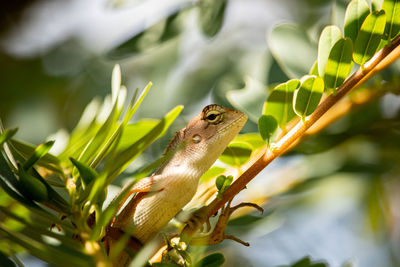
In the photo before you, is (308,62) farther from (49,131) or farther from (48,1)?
(48,1)

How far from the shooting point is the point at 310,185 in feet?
4.29

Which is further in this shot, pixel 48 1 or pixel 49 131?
pixel 48 1

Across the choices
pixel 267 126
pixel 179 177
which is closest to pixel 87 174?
pixel 267 126

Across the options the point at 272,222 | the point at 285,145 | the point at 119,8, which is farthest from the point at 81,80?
the point at 285,145

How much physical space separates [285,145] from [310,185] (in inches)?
22.3

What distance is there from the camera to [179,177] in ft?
3.53

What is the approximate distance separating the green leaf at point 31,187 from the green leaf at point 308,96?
41cm

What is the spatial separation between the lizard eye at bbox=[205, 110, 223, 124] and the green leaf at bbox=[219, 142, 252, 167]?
246 millimetres

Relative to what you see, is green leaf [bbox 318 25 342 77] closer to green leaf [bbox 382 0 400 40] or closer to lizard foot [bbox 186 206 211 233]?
green leaf [bbox 382 0 400 40]

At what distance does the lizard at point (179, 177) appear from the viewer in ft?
3.25

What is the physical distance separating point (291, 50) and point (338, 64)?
0.33m

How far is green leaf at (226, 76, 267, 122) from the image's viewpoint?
104 centimetres

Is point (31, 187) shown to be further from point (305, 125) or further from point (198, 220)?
point (305, 125)

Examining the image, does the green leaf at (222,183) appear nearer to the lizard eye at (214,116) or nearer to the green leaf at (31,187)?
the green leaf at (31,187)
